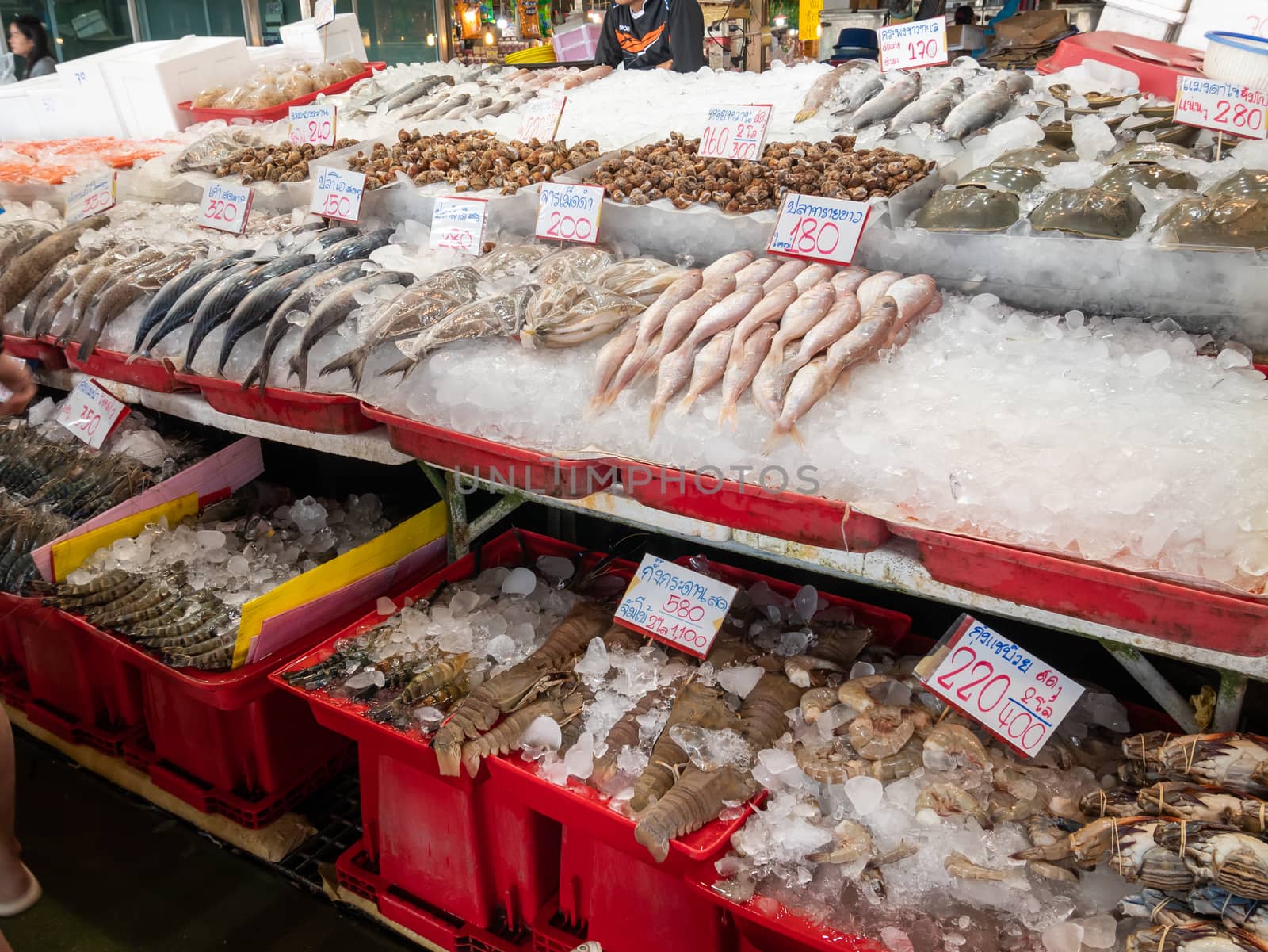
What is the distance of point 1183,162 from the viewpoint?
2.27 metres

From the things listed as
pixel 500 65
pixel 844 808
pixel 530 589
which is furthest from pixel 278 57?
pixel 844 808

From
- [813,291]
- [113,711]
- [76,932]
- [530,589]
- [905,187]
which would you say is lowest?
[76,932]

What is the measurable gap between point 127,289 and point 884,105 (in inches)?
109

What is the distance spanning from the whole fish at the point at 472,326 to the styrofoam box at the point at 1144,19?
138 inches

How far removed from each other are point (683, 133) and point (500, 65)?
254 centimetres

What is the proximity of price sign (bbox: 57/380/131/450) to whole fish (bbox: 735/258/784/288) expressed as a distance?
2.43 metres

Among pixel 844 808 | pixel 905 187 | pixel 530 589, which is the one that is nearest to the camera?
pixel 844 808

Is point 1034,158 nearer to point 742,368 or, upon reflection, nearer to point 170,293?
point 742,368

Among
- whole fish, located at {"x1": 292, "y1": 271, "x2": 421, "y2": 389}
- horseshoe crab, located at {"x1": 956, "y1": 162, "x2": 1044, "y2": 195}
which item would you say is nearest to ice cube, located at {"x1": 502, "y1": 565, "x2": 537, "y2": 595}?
whole fish, located at {"x1": 292, "y1": 271, "x2": 421, "y2": 389}

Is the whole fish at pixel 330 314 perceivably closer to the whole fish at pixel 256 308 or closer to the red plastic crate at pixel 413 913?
the whole fish at pixel 256 308

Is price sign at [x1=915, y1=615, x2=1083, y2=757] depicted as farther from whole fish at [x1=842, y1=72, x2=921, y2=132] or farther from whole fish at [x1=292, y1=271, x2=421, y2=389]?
whole fish at [x1=842, y1=72, x2=921, y2=132]

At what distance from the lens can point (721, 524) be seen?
175 centimetres

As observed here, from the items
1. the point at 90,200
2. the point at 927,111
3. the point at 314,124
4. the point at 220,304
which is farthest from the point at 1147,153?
the point at 90,200

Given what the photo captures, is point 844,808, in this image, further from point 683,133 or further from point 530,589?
point 683,133
